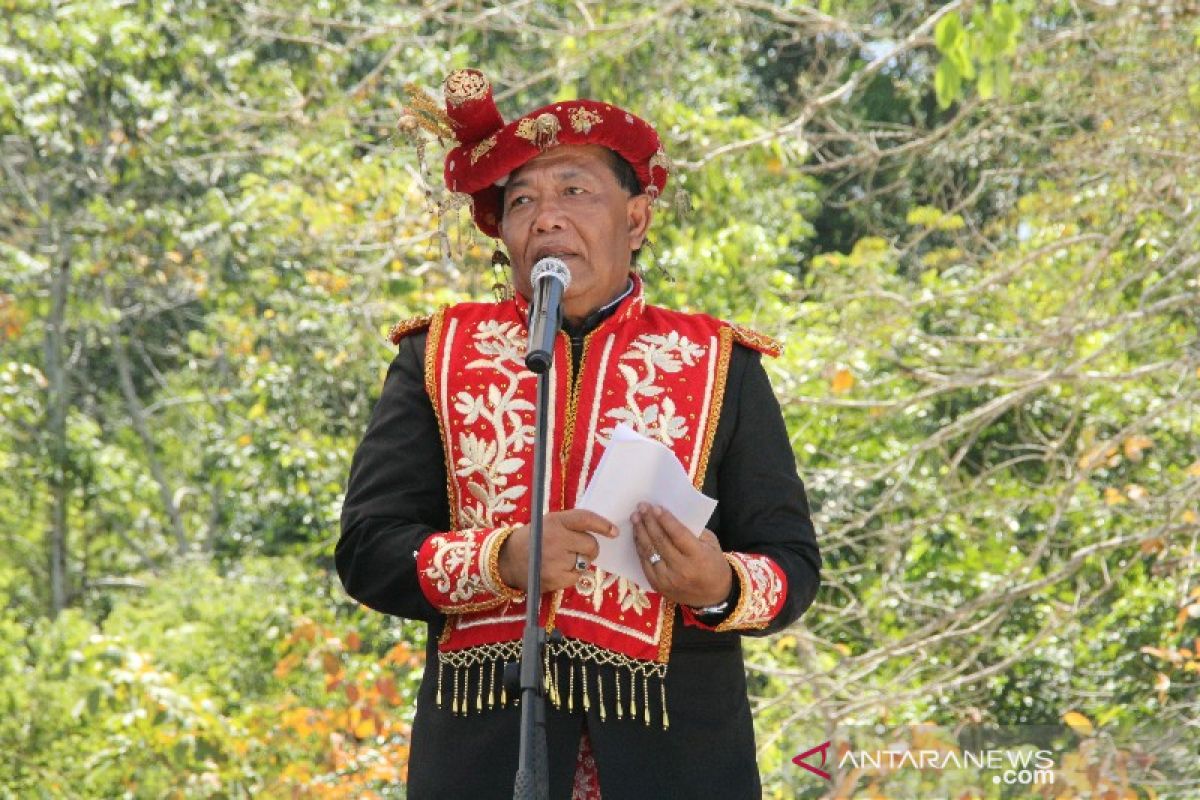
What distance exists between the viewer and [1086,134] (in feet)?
22.3

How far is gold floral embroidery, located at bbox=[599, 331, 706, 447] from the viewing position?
9.34ft

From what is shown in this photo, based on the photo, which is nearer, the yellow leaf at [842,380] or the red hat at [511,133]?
the red hat at [511,133]

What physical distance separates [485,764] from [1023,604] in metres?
6.08

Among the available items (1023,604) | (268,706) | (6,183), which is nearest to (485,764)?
(1023,604)

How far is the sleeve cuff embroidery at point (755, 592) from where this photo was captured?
2.62 m

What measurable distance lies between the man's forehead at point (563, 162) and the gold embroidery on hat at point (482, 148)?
0.06 m

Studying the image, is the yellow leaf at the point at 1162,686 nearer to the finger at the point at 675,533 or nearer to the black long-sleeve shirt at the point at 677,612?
the black long-sleeve shirt at the point at 677,612

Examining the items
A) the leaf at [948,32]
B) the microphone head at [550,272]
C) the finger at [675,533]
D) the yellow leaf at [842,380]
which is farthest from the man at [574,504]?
the yellow leaf at [842,380]

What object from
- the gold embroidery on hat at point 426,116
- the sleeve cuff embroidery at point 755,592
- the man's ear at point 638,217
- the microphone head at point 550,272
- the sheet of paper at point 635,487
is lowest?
the sleeve cuff embroidery at point 755,592

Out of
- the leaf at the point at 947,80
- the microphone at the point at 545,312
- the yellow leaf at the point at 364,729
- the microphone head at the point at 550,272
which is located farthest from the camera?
the yellow leaf at the point at 364,729

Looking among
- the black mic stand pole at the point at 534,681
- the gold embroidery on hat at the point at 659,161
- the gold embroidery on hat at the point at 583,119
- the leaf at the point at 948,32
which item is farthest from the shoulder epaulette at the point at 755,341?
the leaf at the point at 948,32

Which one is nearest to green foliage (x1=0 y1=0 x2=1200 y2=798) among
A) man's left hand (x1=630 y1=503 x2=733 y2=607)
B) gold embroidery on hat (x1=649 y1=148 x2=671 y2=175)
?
gold embroidery on hat (x1=649 y1=148 x2=671 y2=175)

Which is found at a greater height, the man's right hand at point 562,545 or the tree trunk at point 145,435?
the tree trunk at point 145,435

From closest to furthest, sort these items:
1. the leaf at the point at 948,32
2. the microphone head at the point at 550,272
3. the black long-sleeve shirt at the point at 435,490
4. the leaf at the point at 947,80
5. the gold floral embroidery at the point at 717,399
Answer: the microphone head at the point at 550,272
the black long-sleeve shirt at the point at 435,490
the gold floral embroidery at the point at 717,399
the leaf at the point at 948,32
the leaf at the point at 947,80
